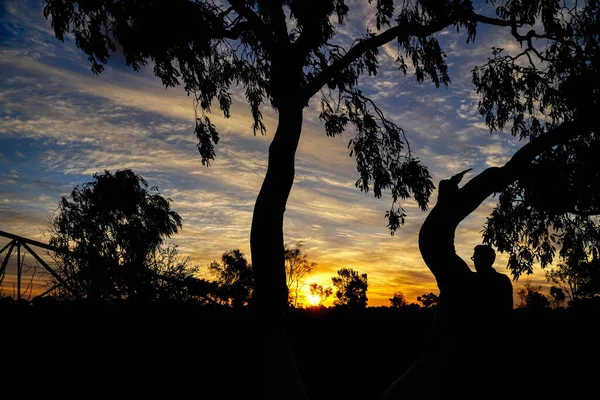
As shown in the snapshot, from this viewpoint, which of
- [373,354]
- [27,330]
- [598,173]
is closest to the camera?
[27,330]

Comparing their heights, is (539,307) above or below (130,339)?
above

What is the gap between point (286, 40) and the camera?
734 cm

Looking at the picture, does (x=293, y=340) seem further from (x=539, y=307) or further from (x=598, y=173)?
(x=598, y=173)

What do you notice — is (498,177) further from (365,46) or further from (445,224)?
(365,46)

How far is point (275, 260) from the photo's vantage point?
593 cm

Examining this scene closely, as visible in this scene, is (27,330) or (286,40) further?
(286,40)

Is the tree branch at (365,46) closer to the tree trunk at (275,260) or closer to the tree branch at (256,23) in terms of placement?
the tree trunk at (275,260)

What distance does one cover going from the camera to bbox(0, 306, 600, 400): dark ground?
4785mm

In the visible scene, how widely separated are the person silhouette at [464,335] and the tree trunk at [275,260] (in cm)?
118

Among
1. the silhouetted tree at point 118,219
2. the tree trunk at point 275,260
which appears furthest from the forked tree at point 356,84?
the silhouetted tree at point 118,219

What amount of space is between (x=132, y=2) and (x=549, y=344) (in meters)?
8.61

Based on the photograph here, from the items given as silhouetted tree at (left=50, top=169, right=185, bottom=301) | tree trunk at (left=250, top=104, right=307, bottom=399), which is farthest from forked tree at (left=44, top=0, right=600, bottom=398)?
silhouetted tree at (left=50, top=169, right=185, bottom=301)

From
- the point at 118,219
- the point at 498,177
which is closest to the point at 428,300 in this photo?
the point at 498,177

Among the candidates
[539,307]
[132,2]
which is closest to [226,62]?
[132,2]
